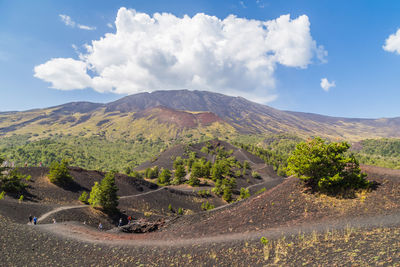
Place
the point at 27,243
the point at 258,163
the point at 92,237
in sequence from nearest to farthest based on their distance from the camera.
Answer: the point at 27,243 → the point at 92,237 → the point at 258,163

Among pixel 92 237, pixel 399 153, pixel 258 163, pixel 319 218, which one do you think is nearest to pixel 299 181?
pixel 319 218

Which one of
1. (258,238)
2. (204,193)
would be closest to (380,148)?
(204,193)

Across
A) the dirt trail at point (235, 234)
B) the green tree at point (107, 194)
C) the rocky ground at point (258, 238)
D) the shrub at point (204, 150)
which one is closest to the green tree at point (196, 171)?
the green tree at point (107, 194)

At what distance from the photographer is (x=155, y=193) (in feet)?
157

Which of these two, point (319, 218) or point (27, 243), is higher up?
point (319, 218)

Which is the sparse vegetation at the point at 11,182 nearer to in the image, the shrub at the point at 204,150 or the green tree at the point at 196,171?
the green tree at the point at 196,171

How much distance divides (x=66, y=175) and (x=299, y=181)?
42.1 m

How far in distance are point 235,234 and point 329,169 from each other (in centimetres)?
976

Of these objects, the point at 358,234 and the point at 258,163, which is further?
the point at 258,163

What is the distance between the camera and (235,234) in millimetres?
14836

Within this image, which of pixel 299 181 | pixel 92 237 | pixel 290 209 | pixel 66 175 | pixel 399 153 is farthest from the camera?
pixel 399 153

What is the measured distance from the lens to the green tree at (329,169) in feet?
53.6

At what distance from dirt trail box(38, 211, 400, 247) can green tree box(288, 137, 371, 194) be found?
362 centimetres

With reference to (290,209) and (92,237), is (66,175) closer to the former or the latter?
(92,237)
